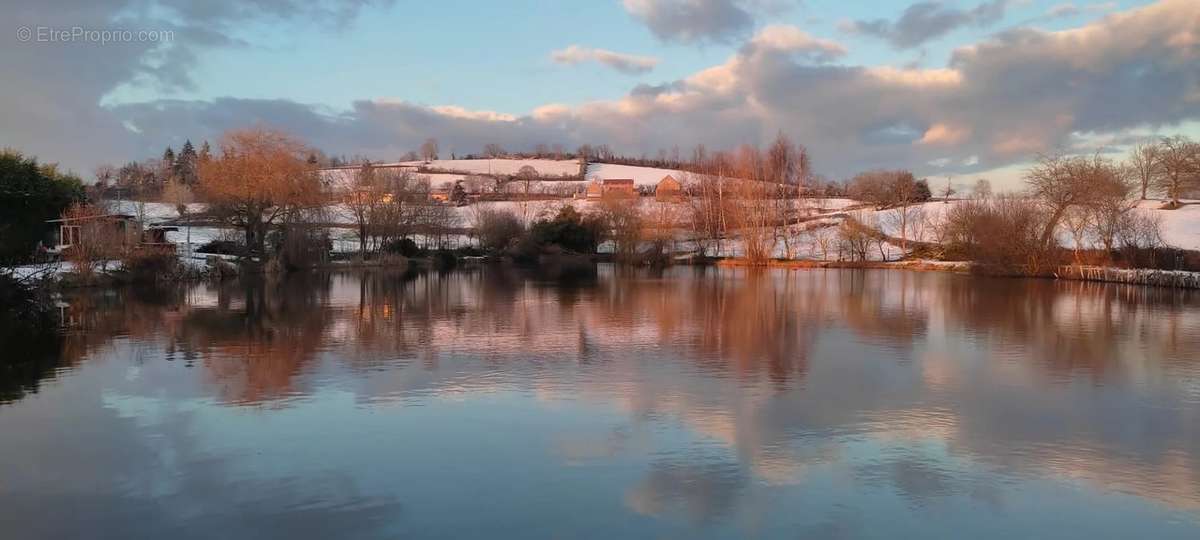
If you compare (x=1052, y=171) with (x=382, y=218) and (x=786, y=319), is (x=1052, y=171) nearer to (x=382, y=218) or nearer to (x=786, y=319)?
(x=786, y=319)

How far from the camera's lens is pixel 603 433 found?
25.5ft

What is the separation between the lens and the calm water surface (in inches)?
222

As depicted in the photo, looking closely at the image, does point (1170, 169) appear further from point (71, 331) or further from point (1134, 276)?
point (71, 331)

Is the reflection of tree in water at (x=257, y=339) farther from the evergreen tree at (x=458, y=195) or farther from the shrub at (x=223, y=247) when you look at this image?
the evergreen tree at (x=458, y=195)

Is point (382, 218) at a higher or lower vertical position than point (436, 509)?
higher

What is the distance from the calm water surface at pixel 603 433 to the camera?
5.64 meters

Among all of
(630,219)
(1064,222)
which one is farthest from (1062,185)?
(630,219)

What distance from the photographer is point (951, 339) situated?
583 inches

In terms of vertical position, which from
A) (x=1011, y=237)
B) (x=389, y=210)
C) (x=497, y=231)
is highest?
(x=389, y=210)

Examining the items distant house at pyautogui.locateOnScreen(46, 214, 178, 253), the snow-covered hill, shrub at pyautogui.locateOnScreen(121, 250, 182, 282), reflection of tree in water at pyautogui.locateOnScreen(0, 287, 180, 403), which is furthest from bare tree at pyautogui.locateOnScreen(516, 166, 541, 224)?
reflection of tree in water at pyautogui.locateOnScreen(0, 287, 180, 403)

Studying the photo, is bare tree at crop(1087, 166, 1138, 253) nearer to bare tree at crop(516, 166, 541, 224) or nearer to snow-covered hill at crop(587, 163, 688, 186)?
bare tree at crop(516, 166, 541, 224)

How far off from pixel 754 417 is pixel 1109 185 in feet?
118

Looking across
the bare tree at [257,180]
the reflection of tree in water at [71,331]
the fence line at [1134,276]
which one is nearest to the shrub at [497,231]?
the bare tree at [257,180]

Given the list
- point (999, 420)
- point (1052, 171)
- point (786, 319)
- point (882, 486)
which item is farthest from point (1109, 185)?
point (882, 486)
